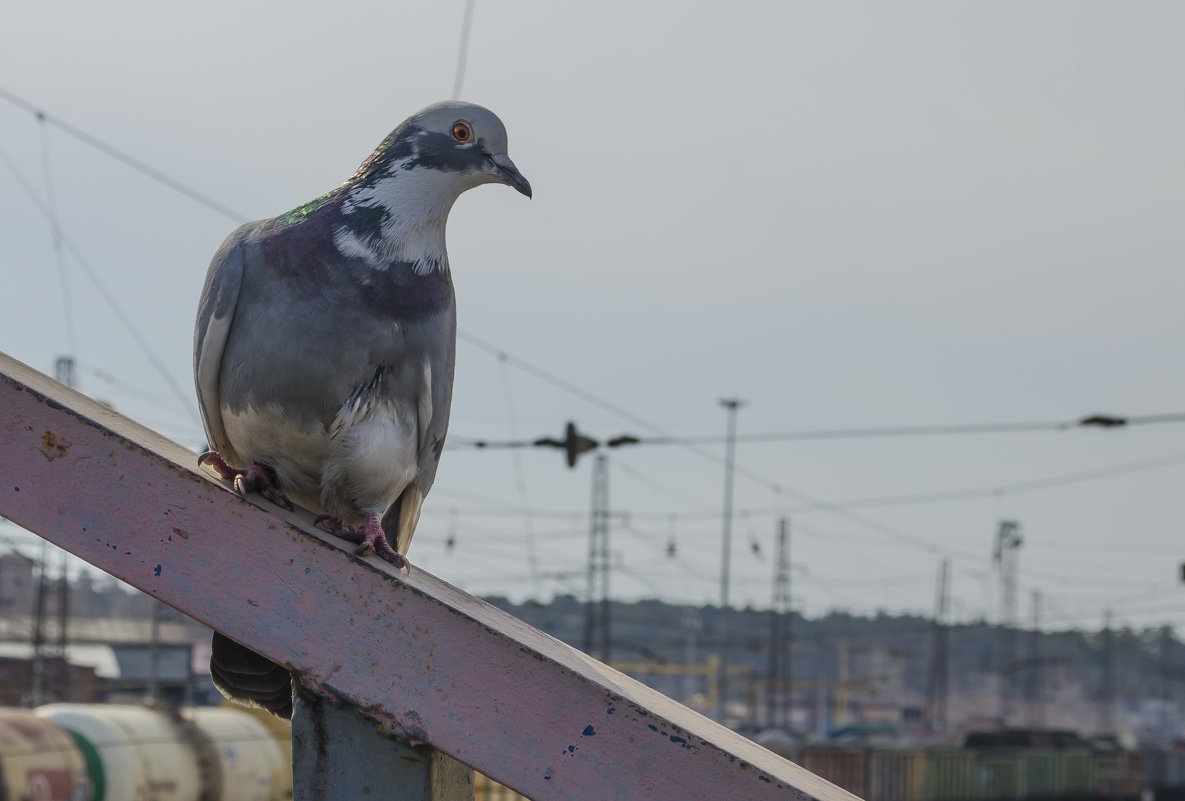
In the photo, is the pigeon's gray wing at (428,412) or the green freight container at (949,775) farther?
the green freight container at (949,775)

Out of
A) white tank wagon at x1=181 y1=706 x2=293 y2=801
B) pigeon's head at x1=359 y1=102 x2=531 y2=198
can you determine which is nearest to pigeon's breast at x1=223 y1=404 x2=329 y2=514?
pigeon's head at x1=359 y1=102 x2=531 y2=198

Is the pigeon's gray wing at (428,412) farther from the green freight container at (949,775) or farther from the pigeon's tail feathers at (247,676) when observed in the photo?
the green freight container at (949,775)

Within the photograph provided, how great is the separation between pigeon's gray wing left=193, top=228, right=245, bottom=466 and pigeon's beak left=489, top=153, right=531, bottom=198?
0.71m

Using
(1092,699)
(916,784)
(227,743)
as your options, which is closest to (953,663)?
(1092,699)

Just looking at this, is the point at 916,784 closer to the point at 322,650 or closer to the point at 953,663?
the point at 322,650

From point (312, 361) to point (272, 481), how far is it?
42cm

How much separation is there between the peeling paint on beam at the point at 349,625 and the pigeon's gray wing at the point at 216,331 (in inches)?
40.6

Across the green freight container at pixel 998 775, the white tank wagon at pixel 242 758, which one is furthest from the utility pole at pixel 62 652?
the green freight container at pixel 998 775

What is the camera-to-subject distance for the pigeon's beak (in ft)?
12.4

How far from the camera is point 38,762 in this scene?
1772 cm

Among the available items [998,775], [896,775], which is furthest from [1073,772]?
[896,775]

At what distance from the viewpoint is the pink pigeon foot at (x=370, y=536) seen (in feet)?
10.6

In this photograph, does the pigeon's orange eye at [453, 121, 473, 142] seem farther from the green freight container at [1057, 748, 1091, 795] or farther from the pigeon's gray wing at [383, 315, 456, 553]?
the green freight container at [1057, 748, 1091, 795]

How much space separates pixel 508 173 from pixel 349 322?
0.58 metres
